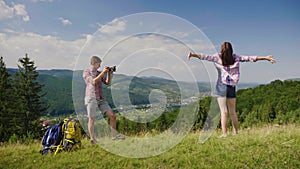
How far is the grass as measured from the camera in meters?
5.10

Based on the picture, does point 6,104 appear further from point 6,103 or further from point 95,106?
point 95,106

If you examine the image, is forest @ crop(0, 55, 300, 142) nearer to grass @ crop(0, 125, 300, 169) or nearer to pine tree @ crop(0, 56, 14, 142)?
pine tree @ crop(0, 56, 14, 142)

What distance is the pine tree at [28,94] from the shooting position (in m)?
49.0

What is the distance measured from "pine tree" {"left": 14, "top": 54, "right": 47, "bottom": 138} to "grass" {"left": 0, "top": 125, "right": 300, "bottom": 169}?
4495 cm

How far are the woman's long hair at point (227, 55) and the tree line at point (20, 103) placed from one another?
4096cm

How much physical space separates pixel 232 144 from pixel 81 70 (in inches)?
161

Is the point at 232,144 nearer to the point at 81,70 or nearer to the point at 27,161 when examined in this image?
the point at 81,70

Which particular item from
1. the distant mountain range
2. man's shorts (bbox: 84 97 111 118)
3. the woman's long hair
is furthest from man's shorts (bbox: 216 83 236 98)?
man's shorts (bbox: 84 97 111 118)

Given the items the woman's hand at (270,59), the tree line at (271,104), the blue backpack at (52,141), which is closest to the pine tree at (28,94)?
the tree line at (271,104)

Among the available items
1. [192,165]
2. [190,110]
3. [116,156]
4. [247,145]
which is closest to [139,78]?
[190,110]

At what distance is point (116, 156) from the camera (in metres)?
5.85

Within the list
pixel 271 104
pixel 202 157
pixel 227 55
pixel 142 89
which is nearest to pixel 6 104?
pixel 142 89

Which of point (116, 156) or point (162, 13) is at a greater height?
point (162, 13)

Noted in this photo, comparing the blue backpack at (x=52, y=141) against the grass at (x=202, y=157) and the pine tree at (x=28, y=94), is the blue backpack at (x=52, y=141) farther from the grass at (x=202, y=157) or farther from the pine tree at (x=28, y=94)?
the pine tree at (x=28, y=94)
